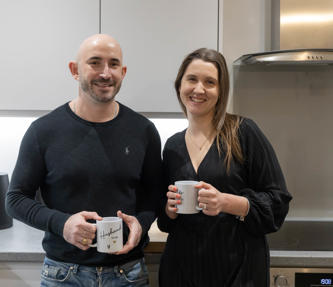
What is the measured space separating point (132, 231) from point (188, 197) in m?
0.20

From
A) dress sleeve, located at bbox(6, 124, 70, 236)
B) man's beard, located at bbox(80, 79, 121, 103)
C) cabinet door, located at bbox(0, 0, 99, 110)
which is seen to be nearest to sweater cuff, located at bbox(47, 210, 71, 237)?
dress sleeve, located at bbox(6, 124, 70, 236)

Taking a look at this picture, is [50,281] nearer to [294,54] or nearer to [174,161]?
[174,161]

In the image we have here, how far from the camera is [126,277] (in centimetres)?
122

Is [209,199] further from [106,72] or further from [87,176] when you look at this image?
[106,72]

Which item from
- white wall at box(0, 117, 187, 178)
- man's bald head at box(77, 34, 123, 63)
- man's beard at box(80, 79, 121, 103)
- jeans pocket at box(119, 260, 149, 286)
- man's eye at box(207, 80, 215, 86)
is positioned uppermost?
man's bald head at box(77, 34, 123, 63)

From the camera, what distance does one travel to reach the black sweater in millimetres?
1203

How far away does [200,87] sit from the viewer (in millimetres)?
1225

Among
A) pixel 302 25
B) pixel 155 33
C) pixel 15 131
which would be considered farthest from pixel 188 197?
pixel 15 131

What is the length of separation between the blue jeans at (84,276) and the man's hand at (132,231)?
11cm

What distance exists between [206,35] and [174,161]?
683 millimetres

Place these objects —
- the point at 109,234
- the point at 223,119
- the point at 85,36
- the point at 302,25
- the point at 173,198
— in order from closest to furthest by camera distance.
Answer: the point at 109,234 < the point at 173,198 < the point at 223,119 < the point at 85,36 < the point at 302,25

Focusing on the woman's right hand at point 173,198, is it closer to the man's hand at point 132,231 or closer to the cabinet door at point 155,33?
the man's hand at point 132,231

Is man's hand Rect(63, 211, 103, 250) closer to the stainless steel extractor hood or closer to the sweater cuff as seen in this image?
the sweater cuff

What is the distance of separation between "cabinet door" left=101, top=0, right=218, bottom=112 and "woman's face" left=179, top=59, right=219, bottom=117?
1.60ft
